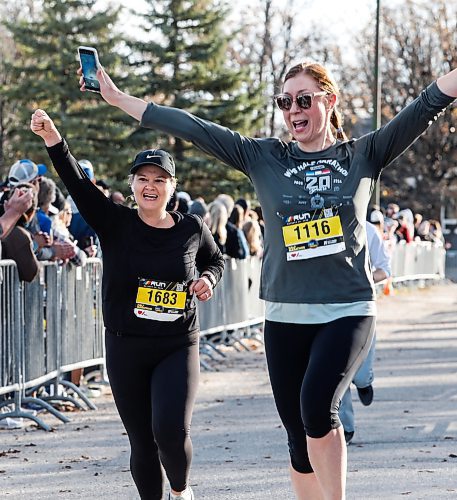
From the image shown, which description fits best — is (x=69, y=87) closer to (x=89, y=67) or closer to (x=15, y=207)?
(x=15, y=207)

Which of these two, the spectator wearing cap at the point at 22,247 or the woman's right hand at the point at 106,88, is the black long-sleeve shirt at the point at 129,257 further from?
the spectator wearing cap at the point at 22,247

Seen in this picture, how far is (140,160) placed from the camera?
5.90 metres

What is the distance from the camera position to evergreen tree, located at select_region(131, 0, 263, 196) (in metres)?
39.1

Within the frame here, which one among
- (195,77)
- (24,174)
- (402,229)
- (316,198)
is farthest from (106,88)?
(195,77)

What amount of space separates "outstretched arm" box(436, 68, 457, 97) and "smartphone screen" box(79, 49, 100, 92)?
1.42 metres

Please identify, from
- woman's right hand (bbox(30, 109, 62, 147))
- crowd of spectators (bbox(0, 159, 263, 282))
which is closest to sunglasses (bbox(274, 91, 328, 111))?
woman's right hand (bbox(30, 109, 62, 147))

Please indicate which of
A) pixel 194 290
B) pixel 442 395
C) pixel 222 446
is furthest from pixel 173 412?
pixel 442 395

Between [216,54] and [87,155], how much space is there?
5.17 meters

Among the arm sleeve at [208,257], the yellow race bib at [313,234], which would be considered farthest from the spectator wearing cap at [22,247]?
the yellow race bib at [313,234]

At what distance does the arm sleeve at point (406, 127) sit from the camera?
207 inches

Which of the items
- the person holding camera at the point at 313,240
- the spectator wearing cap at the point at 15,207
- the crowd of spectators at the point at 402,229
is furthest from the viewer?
the crowd of spectators at the point at 402,229

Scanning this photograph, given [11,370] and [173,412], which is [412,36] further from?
[173,412]

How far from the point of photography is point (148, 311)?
19.0ft

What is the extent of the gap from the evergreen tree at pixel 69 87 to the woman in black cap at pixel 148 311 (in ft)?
107
